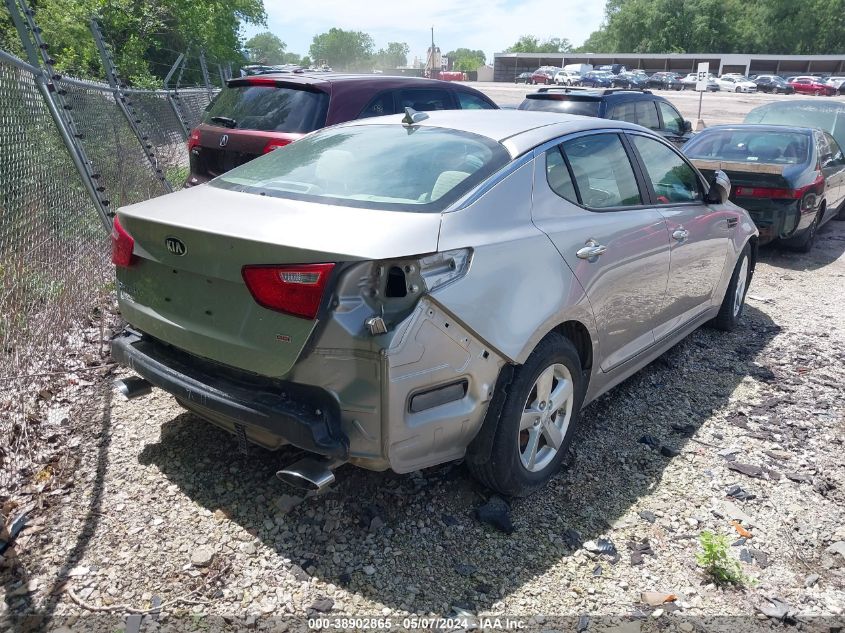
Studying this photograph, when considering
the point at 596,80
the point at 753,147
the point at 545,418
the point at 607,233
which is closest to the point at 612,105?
the point at 753,147

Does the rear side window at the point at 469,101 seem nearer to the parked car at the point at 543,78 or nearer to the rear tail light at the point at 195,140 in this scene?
the rear tail light at the point at 195,140

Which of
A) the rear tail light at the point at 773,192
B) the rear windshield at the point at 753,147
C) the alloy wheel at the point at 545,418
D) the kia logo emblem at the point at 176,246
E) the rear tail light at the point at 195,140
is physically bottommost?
the alloy wheel at the point at 545,418

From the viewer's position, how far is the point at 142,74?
55.6ft

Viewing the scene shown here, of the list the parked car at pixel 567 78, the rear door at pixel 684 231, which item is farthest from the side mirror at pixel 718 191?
the parked car at pixel 567 78

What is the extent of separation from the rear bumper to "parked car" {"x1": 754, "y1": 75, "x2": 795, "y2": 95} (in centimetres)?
6863

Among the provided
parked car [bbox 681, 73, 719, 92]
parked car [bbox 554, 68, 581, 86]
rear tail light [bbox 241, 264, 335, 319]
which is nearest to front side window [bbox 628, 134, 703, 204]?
rear tail light [bbox 241, 264, 335, 319]

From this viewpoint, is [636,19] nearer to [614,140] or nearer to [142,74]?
[142,74]

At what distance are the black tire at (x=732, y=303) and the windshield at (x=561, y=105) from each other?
4657mm

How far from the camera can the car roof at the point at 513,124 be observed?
3.29 m

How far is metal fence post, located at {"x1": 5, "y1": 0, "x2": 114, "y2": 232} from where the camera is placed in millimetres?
5191

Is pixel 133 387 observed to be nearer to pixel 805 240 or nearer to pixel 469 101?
pixel 469 101

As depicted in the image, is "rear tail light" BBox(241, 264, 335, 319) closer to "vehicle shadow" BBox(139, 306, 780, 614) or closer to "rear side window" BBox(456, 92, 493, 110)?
"vehicle shadow" BBox(139, 306, 780, 614)

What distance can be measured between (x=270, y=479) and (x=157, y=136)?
8179 millimetres

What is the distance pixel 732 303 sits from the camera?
17.8 ft
